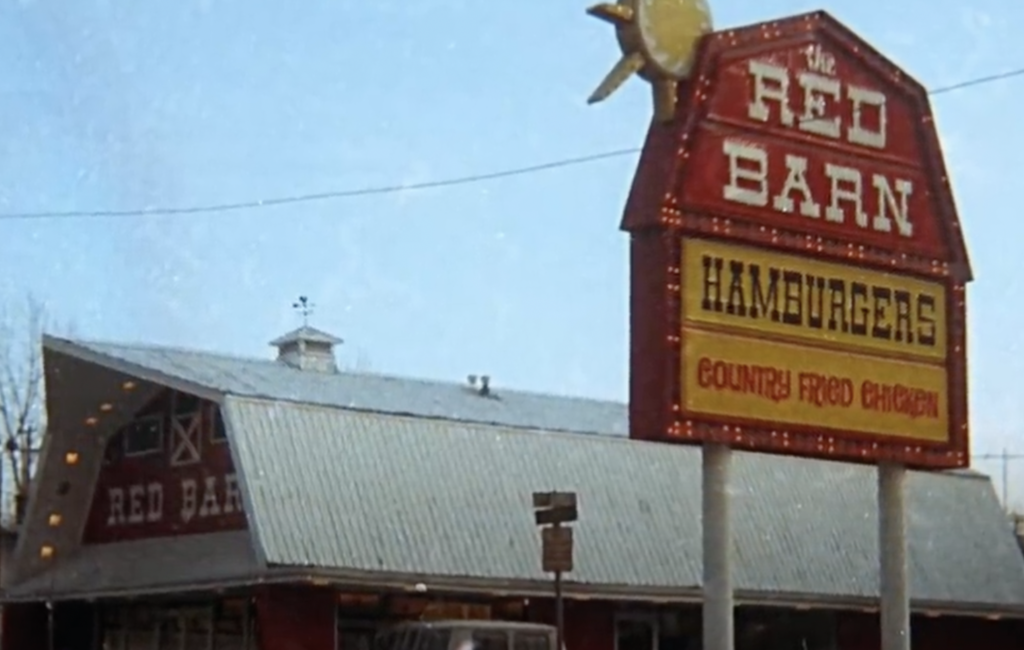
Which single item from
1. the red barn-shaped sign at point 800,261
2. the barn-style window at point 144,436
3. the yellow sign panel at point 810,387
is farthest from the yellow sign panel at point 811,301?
the barn-style window at point 144,436

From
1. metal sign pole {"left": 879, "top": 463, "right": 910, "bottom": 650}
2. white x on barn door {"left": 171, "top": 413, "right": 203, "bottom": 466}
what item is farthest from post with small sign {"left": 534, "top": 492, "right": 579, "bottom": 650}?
white x on barn door {"left": 171, "top": 413, "right": 203, "bottom": 466}

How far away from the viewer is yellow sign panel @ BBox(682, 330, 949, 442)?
68.3 ft

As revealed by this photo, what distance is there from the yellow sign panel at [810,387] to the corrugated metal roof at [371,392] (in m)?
9.57

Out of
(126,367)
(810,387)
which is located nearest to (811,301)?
(810,387)

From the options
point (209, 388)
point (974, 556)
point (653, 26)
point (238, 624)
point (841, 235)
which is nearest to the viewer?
point (653, 26)

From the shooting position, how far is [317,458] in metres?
28.6

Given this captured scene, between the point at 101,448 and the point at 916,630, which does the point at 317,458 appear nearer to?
the point at 101,448

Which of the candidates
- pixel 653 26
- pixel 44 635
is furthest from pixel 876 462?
pixel 44 635

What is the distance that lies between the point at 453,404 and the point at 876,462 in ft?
38.4

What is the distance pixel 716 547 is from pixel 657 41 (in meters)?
5.34

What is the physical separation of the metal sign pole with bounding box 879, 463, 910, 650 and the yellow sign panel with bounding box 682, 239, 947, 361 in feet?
5.45

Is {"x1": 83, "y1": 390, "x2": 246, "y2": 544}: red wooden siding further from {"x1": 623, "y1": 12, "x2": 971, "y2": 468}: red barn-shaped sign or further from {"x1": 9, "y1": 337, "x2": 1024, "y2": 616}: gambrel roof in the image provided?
{"x1": 623, "y1": 12, "x2": 971, "y2": 468}: red barn-shaped sign

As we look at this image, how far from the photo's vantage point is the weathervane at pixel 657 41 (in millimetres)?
20078

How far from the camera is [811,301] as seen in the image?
21984mm
